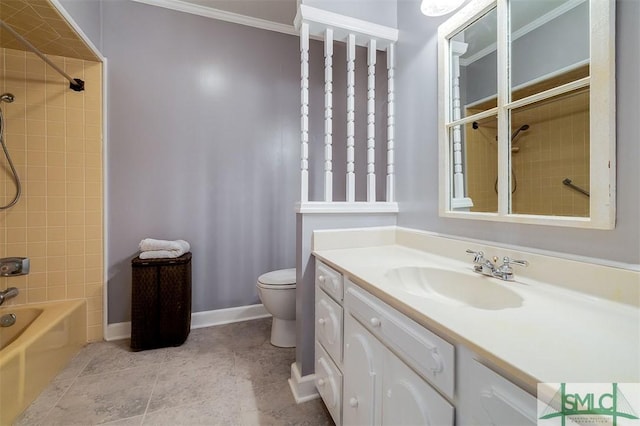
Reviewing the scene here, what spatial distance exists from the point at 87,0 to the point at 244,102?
1.12 metres

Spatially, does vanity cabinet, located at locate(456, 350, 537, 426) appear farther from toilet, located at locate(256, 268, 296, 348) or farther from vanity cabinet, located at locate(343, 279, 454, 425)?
toilet, located at locate(256, 268, 296, 348)

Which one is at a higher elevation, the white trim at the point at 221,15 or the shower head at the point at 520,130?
the white trim at the point at 221,15

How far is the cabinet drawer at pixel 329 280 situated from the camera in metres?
1.09

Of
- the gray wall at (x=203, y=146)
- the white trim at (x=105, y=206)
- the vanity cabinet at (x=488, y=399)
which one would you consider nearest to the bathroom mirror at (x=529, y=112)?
the vanity cabinet at (x=488, y=399)

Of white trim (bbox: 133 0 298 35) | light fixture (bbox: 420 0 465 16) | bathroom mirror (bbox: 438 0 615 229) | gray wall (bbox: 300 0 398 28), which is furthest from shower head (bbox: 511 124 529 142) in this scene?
white trim (bbox: 133 0 298 35)

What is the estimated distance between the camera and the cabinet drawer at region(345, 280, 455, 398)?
1.87ft

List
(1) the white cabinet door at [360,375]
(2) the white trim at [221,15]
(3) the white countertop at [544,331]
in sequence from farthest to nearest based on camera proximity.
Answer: (2) the white trim at [221,15] → (1) the white cabinet door at [360,375] → (3) the white countertop at [544,331]

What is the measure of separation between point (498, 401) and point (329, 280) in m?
0.76

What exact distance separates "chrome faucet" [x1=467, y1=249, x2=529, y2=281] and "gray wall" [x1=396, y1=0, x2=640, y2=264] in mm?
99

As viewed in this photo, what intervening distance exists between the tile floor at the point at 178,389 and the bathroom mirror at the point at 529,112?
1293 mm

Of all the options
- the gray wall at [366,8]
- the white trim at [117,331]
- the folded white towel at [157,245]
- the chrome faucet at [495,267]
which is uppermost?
the gray wall at [366,8]

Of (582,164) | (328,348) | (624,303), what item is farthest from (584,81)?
(328,348)

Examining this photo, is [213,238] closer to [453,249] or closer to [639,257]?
[453,249]

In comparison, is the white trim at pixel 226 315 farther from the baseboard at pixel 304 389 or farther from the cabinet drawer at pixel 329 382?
the cabinet drawer at pixel 329 382
